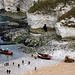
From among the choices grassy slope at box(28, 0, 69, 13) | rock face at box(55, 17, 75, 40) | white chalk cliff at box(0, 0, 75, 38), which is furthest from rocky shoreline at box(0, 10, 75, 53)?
grassy slope at box(28, 0, 69, 13)

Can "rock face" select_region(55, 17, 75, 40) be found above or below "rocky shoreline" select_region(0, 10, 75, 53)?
above

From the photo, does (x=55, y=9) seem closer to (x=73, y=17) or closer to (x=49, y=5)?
(x=49, y=5)

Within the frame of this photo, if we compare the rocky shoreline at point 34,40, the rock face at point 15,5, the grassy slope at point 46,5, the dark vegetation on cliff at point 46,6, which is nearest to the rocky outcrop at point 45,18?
the dark vegetation on cliff at point 46,6

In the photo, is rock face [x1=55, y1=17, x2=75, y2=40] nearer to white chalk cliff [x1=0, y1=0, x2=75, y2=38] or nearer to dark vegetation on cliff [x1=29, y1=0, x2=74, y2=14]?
white chalk cliff [x1=0, y1=0, x2=75, y2=38]

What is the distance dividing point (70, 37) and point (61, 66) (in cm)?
1147

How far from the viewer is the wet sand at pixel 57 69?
21.6 m

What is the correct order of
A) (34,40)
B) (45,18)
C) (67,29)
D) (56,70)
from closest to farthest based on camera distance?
1. (56,70)
2. (67,29)
3. (34,40)
4. (45,18)

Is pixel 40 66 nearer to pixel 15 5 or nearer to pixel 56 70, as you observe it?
pixel 56 70

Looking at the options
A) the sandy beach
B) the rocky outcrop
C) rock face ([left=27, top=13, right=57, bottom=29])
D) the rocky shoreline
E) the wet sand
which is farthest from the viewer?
rock face ([left=27, top=13, right=57, bottom=29])

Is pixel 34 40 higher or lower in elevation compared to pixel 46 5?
lower

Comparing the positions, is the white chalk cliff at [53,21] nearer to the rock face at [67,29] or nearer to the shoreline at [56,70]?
the rock face at [67,29]

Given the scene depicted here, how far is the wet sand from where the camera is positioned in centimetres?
2156

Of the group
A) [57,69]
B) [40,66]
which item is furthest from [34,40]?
[57,69]

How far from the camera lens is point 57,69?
22.7 metres
